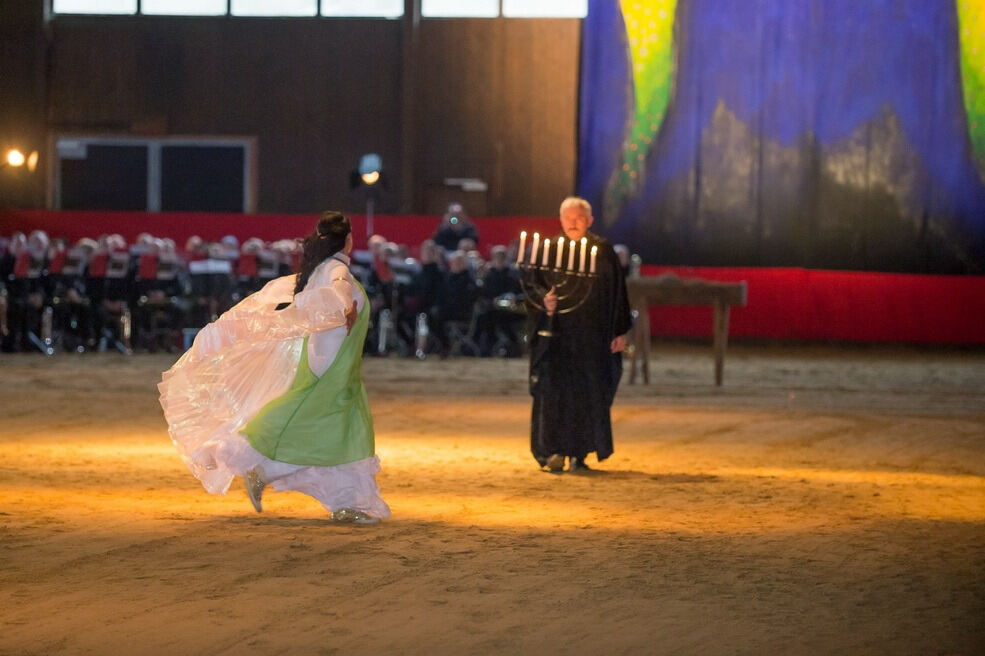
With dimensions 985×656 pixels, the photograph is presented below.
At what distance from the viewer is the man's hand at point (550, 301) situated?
10562 millimetres

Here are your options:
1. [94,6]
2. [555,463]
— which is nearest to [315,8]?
[94,6]

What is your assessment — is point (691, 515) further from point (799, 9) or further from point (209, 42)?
point (209, 42)

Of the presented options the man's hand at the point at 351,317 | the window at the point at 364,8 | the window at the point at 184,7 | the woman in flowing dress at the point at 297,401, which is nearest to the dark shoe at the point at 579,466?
the woman in flowing dress at the point at 297,401

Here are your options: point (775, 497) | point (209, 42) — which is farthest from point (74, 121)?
point (775, 497)

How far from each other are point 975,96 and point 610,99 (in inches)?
232

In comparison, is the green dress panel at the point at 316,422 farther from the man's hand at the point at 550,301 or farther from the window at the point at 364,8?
the window at the point at 364,8

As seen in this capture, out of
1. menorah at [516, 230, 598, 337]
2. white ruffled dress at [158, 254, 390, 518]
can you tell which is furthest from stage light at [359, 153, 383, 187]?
white ruffled dress at [158, 254, 390, 518]

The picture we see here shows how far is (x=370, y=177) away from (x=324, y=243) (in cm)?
1938

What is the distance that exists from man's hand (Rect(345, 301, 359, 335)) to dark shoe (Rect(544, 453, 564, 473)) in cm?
275

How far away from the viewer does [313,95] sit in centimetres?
2858

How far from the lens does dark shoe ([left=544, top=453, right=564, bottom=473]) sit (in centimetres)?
1054

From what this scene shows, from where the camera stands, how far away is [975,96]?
25.1 metres

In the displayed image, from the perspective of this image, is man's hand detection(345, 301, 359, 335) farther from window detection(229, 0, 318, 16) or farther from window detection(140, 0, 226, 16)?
window detection(140, 0, 226, 16)

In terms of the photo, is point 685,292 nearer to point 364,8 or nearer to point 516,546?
point 516,546
